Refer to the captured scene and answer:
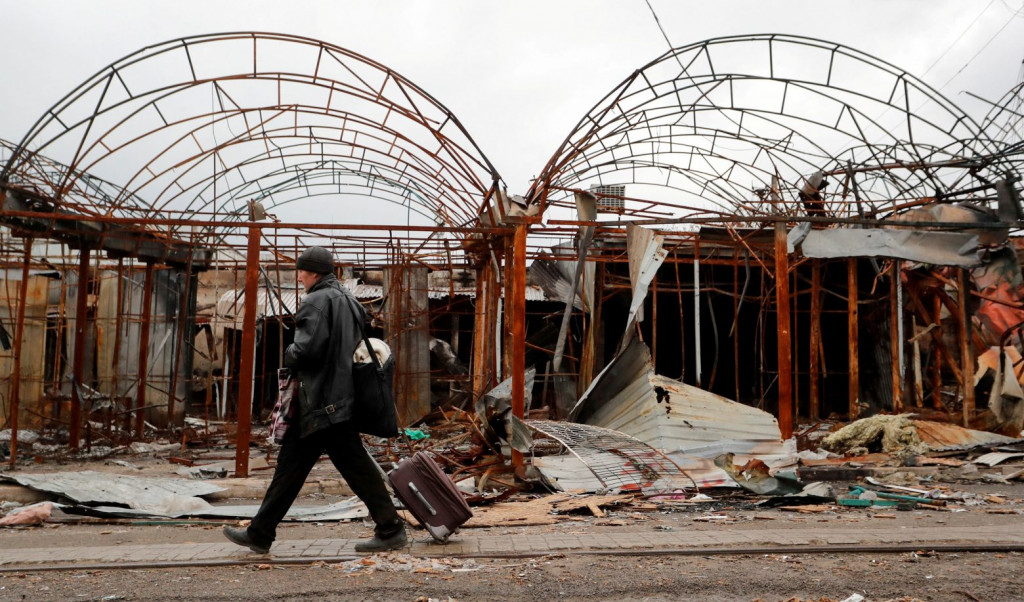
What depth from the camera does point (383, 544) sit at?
5598 millimetres

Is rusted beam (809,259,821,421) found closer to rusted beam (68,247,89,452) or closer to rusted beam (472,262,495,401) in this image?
rusted beam (472,262,495,401)

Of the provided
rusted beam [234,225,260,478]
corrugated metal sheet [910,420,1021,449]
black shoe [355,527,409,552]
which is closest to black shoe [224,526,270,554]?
black shoe [355,527,409,552]

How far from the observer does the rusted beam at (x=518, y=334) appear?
367 inches

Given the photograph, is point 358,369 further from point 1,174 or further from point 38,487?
point 1,174

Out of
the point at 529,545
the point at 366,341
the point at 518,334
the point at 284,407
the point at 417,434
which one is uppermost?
the point at 518,334

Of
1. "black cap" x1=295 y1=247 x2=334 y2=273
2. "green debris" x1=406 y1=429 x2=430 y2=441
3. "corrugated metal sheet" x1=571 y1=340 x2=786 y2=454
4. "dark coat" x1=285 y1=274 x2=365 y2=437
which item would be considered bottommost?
"green debris" x1=406 y1=429 x2=430 y2=441

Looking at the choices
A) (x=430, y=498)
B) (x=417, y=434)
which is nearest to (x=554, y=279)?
(x=417, y=434)

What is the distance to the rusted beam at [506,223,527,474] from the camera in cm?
933

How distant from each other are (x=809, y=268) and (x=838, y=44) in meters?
8.53

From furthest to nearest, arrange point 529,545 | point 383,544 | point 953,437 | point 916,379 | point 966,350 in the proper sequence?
point 916,379, point 966,350, point 953,437, point 529,545, point 383,544

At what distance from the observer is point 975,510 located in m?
7.90

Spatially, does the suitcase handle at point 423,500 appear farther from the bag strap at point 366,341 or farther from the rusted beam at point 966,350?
the rusted beam at point 966,350

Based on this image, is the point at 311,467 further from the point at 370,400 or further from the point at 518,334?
the point at 518,334

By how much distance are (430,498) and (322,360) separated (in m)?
1.17
